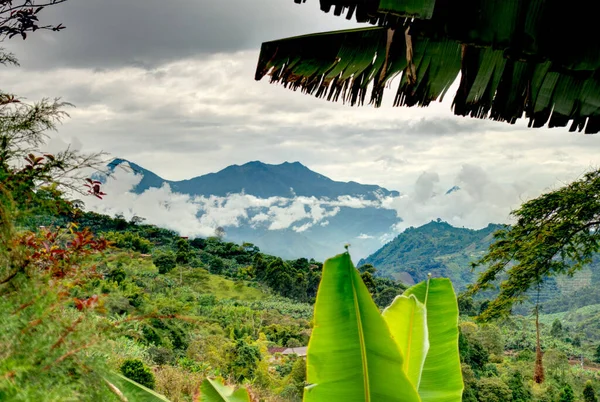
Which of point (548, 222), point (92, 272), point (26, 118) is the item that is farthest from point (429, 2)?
point (548, 222)

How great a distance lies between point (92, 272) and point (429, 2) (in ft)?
5.37

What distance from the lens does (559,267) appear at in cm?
946

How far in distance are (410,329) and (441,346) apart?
0.17 meters

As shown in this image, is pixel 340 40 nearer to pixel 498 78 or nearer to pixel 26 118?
pixel 498 78

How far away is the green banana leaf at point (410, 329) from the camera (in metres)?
1.33

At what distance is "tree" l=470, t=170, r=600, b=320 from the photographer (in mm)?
8953

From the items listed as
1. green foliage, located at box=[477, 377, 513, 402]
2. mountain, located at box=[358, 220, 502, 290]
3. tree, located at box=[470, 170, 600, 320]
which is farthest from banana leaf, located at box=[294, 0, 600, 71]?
mountain, located at box=[358, 220, 502, 290]

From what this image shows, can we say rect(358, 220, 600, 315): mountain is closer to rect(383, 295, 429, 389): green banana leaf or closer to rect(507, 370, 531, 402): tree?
rect(507, 370, 531, 402): tree

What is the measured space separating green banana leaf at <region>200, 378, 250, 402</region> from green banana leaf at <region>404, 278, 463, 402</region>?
1.70ft

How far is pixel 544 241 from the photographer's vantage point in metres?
9.05

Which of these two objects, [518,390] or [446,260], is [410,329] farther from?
[446,260]

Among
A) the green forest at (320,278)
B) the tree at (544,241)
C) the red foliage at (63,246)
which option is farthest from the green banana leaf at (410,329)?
the tree at (544,241)

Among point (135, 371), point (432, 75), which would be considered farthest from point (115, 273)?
point (135, 371)

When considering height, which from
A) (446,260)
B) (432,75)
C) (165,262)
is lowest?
(446,260)
